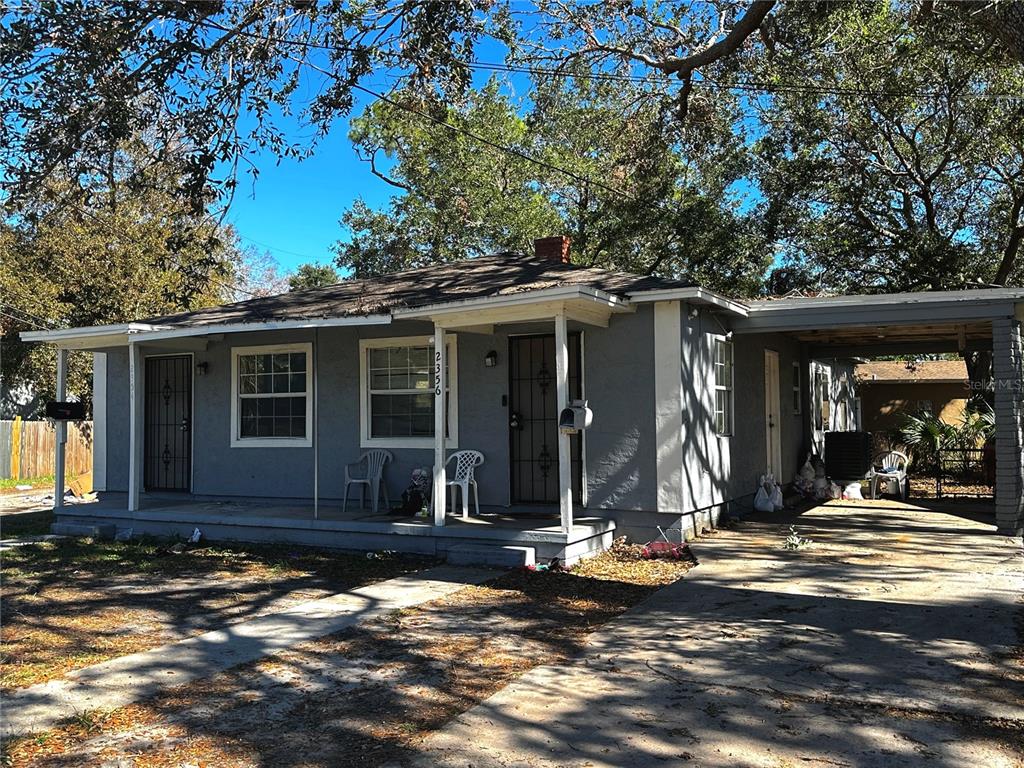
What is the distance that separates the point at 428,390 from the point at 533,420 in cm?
150

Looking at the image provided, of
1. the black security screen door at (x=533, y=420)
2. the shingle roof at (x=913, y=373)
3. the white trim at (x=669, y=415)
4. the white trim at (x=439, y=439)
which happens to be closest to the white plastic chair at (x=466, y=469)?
the black security screen door at (x=533, y=420)

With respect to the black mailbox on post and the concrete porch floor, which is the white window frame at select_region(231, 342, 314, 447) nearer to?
the concrete porch floor

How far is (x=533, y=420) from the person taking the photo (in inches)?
383

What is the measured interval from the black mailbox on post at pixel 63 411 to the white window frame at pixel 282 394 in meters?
1.99

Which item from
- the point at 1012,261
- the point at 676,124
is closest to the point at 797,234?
the point at 1012,261

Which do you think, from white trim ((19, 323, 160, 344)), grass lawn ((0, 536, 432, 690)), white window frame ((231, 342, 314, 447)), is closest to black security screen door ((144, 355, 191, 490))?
white window frame ((231, 342, 314, 447))

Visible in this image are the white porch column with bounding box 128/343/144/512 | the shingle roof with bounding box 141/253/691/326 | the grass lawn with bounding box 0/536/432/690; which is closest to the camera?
the grass lawn with bounding box 0/536/432/690

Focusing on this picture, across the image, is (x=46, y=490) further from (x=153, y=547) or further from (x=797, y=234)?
(x=797, y=234)

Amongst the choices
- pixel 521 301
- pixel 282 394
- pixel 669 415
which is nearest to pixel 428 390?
pixel 282 394

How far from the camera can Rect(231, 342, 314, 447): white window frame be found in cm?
1107

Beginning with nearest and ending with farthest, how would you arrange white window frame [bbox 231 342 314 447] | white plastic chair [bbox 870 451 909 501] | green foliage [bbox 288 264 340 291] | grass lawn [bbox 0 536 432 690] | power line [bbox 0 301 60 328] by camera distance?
grass lawn [bbox 0 536 432 690] < white window frame [bbox 231 342 314 447] < white plastic chair [bbox 870 451 909 501] < power line [bbox 0 301 60 328] < green foliage [bbox 288 264 340 291]

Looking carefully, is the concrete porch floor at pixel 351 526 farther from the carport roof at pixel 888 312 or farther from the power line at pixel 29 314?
the power line at pixel 29 314

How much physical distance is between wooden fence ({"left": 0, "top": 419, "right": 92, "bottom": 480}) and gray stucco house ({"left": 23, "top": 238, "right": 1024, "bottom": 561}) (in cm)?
914

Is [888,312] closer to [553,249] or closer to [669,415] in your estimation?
[669,415]
